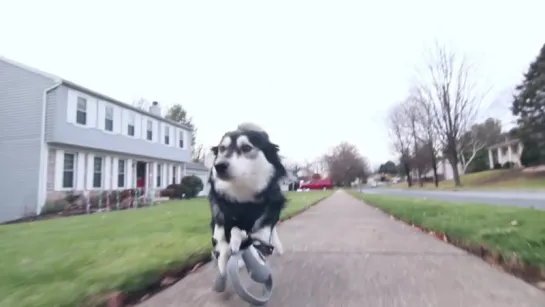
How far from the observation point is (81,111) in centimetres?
1975

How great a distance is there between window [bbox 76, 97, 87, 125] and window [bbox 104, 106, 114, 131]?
5.20ft

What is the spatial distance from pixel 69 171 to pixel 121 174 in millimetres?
4454

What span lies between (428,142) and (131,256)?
49.9 m

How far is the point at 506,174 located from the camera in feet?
163

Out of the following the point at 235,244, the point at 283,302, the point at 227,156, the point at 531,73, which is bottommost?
the point at 283,302

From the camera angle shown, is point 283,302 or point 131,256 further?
point 131,256

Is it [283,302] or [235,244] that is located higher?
[235,244]

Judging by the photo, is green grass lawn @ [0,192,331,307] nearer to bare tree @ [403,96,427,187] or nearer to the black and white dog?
the black and white dog

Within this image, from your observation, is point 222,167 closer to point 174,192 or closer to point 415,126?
point 174,192

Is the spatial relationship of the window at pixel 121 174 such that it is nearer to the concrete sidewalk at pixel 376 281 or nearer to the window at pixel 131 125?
the window at pixel 131 125

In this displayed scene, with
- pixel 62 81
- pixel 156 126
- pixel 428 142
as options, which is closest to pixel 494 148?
pixel 428 142

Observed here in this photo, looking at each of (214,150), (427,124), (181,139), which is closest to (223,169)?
(214,150)

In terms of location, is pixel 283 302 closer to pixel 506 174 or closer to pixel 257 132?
pixel 257 132

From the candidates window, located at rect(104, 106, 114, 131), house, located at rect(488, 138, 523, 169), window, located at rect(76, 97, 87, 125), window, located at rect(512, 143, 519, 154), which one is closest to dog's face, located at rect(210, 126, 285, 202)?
window, located at rect(76, 97, 87, 125)
